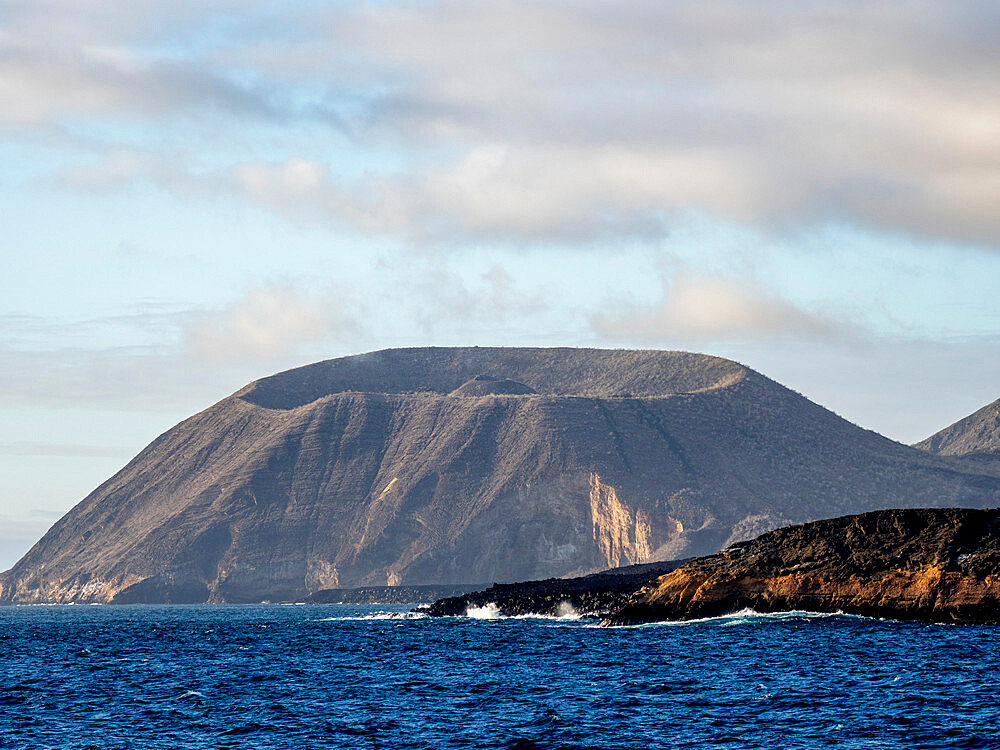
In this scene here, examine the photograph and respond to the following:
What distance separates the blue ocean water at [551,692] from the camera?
150 ft

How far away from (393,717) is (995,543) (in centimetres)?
5353

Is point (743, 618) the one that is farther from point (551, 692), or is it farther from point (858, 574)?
point (551, 692)

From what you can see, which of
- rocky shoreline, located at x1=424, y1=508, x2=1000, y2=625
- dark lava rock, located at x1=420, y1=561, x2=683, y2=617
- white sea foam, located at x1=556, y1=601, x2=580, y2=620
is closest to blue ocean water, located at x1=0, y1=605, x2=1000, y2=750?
rocky shoreline, located at x1=424, y1=508, x2=1000, y2=625

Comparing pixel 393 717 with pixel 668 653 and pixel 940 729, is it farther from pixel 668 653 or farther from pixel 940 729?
pixel 668 653

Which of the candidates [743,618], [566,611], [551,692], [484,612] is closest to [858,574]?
[743,618]

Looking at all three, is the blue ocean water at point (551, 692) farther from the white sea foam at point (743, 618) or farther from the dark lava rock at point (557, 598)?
the dark lava rock at point (557, 598)

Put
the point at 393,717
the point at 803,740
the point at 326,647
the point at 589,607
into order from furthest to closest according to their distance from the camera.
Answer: the point at 589,607
the point at 326,647
the point at 393,717
the point at 803,740

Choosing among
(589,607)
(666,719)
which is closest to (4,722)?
(666,719)

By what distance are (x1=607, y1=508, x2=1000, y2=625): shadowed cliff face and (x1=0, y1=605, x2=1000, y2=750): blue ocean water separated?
9.60ft

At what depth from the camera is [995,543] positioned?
3497 inches

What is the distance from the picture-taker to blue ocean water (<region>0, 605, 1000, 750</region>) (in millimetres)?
45656

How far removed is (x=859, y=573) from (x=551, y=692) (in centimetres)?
4255

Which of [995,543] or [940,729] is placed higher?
[995,543]

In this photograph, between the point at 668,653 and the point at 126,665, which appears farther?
the point at 126,665
